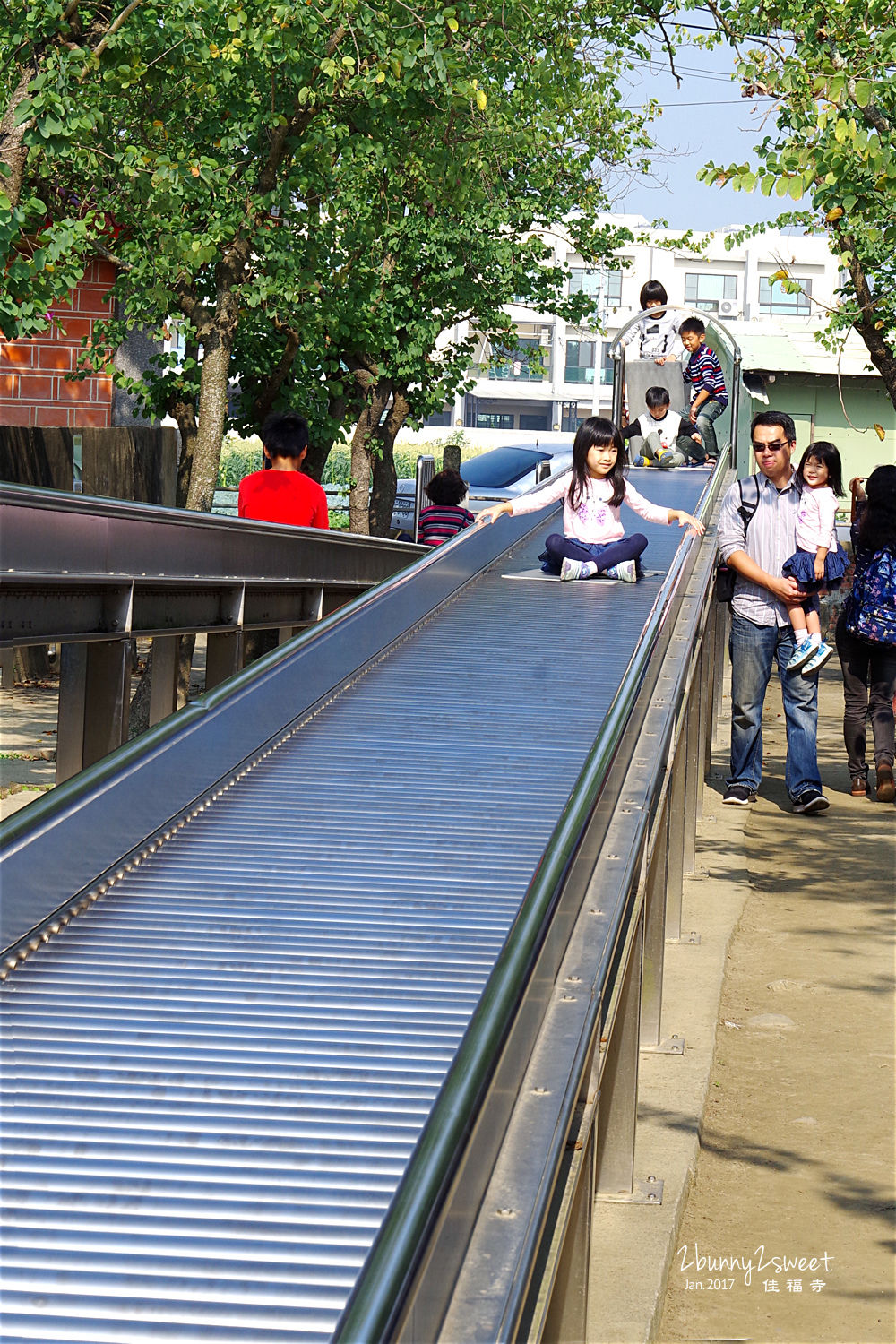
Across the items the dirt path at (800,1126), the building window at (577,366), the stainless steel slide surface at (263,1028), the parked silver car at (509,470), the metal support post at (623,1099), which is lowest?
the dirt path at (800,1126)

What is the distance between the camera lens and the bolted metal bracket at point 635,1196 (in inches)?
175

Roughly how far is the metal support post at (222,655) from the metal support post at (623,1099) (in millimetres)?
3918

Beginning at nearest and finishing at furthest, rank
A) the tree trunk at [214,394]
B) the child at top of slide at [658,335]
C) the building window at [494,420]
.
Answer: the tree trunk at [214,394] → the child at top of slide at [658,335] → the building window at [494,420]

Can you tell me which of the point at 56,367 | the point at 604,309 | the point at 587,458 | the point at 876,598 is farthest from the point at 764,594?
the point at 604,309

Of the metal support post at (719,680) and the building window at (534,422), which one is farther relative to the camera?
the building window at (534,422)

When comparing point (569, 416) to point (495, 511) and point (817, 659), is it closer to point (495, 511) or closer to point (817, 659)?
point (817, 659)

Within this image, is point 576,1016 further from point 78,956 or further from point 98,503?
point 98,503

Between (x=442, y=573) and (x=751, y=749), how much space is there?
2682 millimetres

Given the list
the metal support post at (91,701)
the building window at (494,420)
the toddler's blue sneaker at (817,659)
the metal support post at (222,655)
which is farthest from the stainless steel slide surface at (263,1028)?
the building window at (494,420)

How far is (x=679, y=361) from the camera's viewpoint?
16.4 metres

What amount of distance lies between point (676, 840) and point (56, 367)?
10.4 m

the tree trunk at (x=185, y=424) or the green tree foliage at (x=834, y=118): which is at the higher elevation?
the green tree foliage at (x=834, y=118)

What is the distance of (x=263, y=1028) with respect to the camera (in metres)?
3.19

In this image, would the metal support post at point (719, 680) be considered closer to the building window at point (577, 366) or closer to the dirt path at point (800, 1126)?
the dirt path at point (800, 1126)
